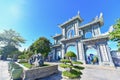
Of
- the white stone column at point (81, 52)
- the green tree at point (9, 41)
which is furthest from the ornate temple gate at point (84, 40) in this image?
the green tree at point (9, 41)

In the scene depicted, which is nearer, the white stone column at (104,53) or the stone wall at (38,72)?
the stone wall at (38,72)

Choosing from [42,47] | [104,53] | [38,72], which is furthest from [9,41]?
[104,53]

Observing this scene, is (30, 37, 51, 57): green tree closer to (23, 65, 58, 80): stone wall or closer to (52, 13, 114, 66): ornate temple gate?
(52, 13, 114, 66): ornate temple gate

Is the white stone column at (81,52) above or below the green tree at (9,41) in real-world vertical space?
below

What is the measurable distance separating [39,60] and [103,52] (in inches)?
510

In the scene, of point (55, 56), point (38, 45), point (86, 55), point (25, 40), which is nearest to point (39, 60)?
point (86, 55)

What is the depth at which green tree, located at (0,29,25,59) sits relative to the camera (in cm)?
3425

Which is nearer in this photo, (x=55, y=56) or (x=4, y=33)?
(x=55, y=56)

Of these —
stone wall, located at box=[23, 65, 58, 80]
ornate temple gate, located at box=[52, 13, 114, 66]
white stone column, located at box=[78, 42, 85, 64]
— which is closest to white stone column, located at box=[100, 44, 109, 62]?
ornate temple gate, located at box=[52, 13, 114, 66]

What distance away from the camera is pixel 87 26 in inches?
809

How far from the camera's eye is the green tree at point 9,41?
112 feet

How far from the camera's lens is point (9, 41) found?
36.9 m

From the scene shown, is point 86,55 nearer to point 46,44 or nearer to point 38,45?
point 46,44

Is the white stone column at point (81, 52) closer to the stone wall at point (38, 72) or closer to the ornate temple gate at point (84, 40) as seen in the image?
the ornate temple gate at point (84, 40)
